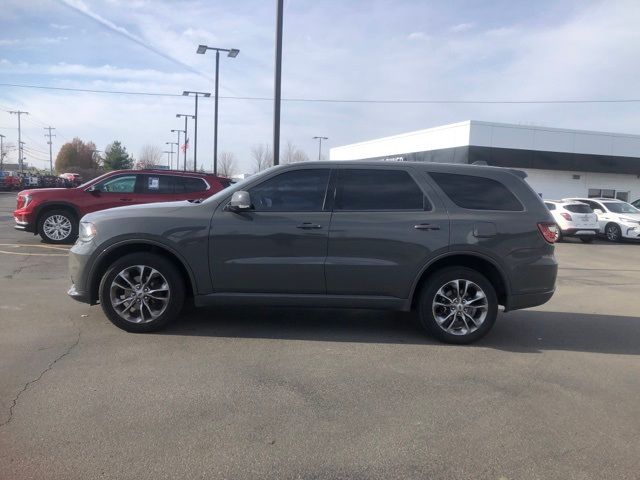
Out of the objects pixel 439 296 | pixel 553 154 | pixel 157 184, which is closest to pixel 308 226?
pixel 439 296

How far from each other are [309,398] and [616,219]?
18.5 meters

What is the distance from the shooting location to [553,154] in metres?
31.5

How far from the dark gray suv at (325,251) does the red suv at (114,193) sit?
6.55 meters

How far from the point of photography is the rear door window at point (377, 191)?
546 cm

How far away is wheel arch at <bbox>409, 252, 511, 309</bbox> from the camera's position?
540 cm

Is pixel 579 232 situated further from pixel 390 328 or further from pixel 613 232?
pixel 390 328

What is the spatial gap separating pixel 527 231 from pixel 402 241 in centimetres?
130

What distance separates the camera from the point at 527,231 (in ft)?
Answer: 17.8

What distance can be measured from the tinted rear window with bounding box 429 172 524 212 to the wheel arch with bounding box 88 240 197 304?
276cm

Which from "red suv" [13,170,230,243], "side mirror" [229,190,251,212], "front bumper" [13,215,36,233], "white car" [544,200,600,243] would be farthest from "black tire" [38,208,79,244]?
"white car" [544,200,600,243]

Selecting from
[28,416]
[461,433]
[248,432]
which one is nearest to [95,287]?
[28,416]

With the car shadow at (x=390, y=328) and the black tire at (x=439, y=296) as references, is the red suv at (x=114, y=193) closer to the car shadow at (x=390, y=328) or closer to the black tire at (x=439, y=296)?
the car shadow at (x=390, y=328)

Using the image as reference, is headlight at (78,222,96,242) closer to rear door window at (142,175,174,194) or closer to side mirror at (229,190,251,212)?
side mirror at (229,190,251,212)

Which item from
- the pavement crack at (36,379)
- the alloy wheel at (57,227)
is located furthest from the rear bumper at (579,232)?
the pavement crack at (36,379)
